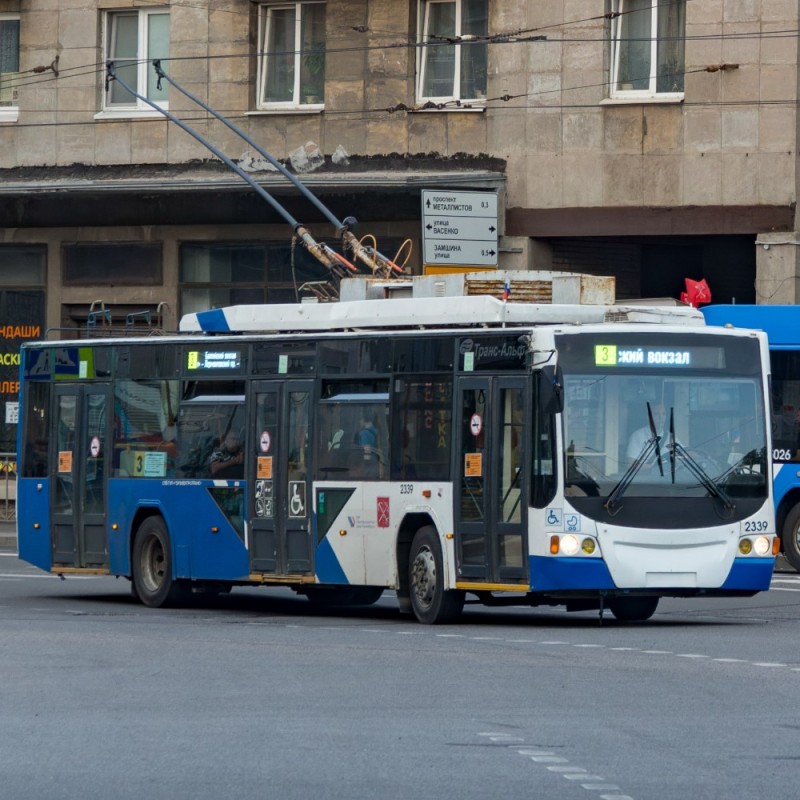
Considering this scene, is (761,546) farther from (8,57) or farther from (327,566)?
(8,57)

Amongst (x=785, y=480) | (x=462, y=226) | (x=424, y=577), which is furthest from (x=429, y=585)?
(x=462, y=226)

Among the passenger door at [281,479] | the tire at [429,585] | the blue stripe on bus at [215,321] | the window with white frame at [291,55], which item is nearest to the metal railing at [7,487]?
the window with white frame at [291,55]

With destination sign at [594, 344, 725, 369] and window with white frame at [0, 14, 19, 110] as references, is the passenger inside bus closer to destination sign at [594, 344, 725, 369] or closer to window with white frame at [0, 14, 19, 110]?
destination sign at [594, 344, 725, 369]

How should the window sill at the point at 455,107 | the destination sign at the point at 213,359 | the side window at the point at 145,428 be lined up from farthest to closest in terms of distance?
the window sill at the point at 455,107, the side window at the point at 145,428, the destination sign at the point at 213,359

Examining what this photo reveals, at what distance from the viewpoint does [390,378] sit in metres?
16.7

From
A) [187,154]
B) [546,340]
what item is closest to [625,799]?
[546,340]

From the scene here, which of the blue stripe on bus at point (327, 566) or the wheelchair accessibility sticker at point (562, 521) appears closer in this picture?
the wheelchair accessibility sticker at point (562, 521)

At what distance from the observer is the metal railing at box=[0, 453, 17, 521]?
1302 inches

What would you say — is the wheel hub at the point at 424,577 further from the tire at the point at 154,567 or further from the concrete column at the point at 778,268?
the concrete column at the point at 778,268

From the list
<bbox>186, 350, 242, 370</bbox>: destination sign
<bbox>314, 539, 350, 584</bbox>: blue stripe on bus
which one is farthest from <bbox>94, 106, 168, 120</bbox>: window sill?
<bbox>314, 539, 350, 584</bbox>: blue stripe on bus

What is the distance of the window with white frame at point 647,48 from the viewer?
2866 cm

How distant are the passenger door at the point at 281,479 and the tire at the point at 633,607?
268 cm

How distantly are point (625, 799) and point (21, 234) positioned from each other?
86.6 ft

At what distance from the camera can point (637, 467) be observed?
50.7 ft
